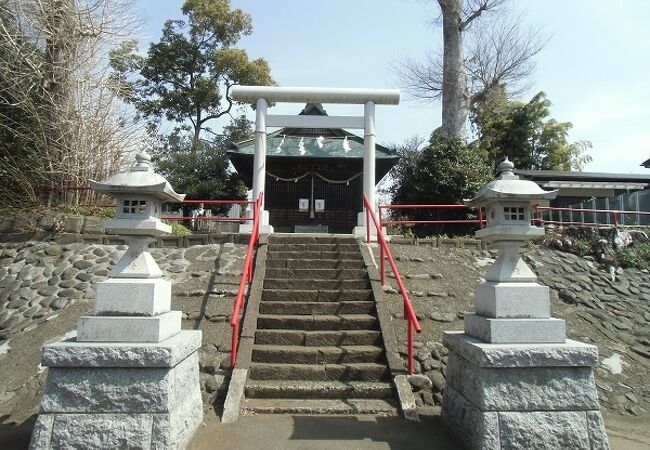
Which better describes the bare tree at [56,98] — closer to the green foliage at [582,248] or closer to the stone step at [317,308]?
the stone step at [317,308]

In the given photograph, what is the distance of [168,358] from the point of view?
133 inches

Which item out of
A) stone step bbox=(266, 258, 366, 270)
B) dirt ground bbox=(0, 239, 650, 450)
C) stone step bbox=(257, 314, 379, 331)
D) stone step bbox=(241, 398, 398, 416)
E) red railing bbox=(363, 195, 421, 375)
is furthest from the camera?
stone step bbox=(266, 258, 366, 270)

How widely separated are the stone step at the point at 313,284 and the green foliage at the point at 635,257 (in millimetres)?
6183

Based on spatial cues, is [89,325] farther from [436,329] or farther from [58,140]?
[58,140]

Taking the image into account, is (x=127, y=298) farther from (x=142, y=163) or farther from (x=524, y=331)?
(x=524, y=331)

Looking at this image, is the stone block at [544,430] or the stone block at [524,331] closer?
the stone block at [544,430]

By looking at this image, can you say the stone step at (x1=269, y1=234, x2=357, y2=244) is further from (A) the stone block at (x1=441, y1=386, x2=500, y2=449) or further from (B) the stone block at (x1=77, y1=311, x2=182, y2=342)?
(B) the stone block at (x1=77, y1=311, x2=182, y2=342)

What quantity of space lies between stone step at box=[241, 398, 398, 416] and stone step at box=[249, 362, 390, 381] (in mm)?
375

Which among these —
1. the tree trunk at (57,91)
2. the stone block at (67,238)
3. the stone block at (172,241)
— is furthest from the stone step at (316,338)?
the tree trunk at (57,91)

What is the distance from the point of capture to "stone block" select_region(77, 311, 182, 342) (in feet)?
11.7

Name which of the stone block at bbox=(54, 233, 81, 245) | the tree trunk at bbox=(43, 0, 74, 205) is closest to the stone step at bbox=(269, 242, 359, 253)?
the stone block at bbox=(54, 233, 81, 245)

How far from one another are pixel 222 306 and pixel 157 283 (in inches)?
112

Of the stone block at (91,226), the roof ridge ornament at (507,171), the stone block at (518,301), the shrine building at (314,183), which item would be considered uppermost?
the shrine building at (314,183)

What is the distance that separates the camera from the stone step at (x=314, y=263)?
299 inches
